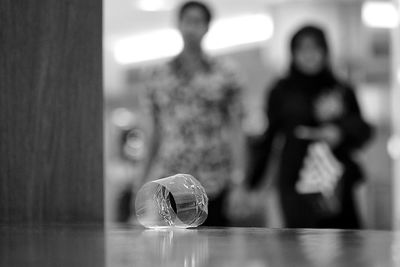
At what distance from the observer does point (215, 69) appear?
3.05 m

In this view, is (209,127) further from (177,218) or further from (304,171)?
(177,218)

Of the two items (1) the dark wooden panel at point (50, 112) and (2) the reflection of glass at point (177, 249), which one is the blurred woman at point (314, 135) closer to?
(1) the dark wooden panel at point (50, 112)

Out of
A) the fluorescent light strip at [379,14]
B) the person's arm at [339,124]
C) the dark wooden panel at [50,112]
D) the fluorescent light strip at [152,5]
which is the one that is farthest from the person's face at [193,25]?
the fluorescent light strip at [152,5]

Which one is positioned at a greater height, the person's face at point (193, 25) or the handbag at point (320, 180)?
the person's face at point (193, 25)

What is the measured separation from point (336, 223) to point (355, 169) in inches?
8.8

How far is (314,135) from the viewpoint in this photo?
3.17 m

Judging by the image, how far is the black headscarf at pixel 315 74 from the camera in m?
3.29

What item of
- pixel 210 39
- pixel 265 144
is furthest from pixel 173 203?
pixel 210 39

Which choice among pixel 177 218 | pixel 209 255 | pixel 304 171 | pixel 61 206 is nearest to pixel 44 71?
pixel 61 206

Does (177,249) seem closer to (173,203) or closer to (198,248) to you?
(198,248)

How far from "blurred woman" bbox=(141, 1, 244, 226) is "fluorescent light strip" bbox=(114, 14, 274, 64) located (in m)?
5.00

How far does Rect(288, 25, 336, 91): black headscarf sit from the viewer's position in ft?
10.8

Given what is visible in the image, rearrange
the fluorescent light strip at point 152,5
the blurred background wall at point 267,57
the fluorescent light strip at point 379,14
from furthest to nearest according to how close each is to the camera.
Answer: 1. the fluorescent light strip at point 152,5
2. the blurred background wall at point 267,57
3. the fluorescent light strip at point 379,14

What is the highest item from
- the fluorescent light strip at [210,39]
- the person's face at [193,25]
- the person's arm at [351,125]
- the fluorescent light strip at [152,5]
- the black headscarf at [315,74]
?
the fluorescent light strip at [152,5]
